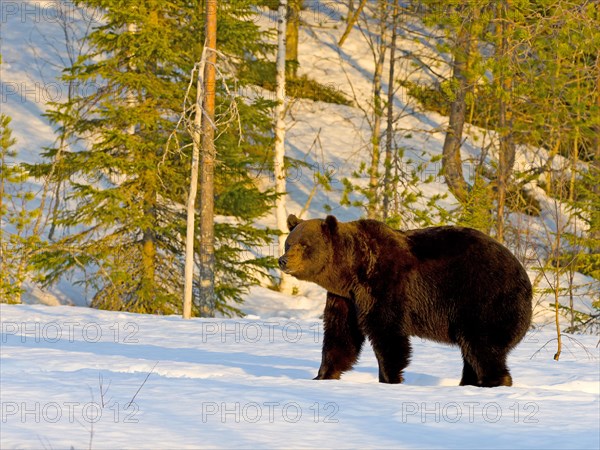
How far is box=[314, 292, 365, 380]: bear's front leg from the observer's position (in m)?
7.74

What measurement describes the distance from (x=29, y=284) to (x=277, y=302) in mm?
5628

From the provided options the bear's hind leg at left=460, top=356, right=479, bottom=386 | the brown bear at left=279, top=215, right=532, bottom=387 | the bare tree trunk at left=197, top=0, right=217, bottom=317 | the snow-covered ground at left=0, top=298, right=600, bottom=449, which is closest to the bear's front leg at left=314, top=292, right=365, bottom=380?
the brown bear at left=279, top=215, right=532, bottom=387

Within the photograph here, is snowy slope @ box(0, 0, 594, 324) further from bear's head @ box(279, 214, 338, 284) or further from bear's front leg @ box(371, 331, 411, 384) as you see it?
bear's front leg @ box(371, 331, 411, 384)

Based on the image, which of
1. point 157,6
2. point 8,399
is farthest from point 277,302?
point 8,399

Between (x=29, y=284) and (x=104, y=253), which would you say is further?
(x=29, y=284)

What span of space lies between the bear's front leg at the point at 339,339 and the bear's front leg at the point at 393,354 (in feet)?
1.26

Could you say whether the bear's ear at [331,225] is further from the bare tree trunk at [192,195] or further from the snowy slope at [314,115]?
the snowy slope at [314,115]

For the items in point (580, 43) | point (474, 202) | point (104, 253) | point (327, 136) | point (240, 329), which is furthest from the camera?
point (327, 136)

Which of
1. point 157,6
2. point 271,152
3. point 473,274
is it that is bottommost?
→ point 473,274

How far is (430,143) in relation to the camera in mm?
29375

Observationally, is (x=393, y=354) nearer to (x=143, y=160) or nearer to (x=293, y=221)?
(x=293, y=221)

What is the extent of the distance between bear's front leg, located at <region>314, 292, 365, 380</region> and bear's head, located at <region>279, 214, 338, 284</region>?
1.18 ft

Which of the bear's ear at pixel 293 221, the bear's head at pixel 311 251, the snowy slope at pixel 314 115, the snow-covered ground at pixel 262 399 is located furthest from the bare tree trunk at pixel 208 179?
the bear's head at pixel 311 251

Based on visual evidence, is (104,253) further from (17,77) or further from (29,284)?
(17,77)
